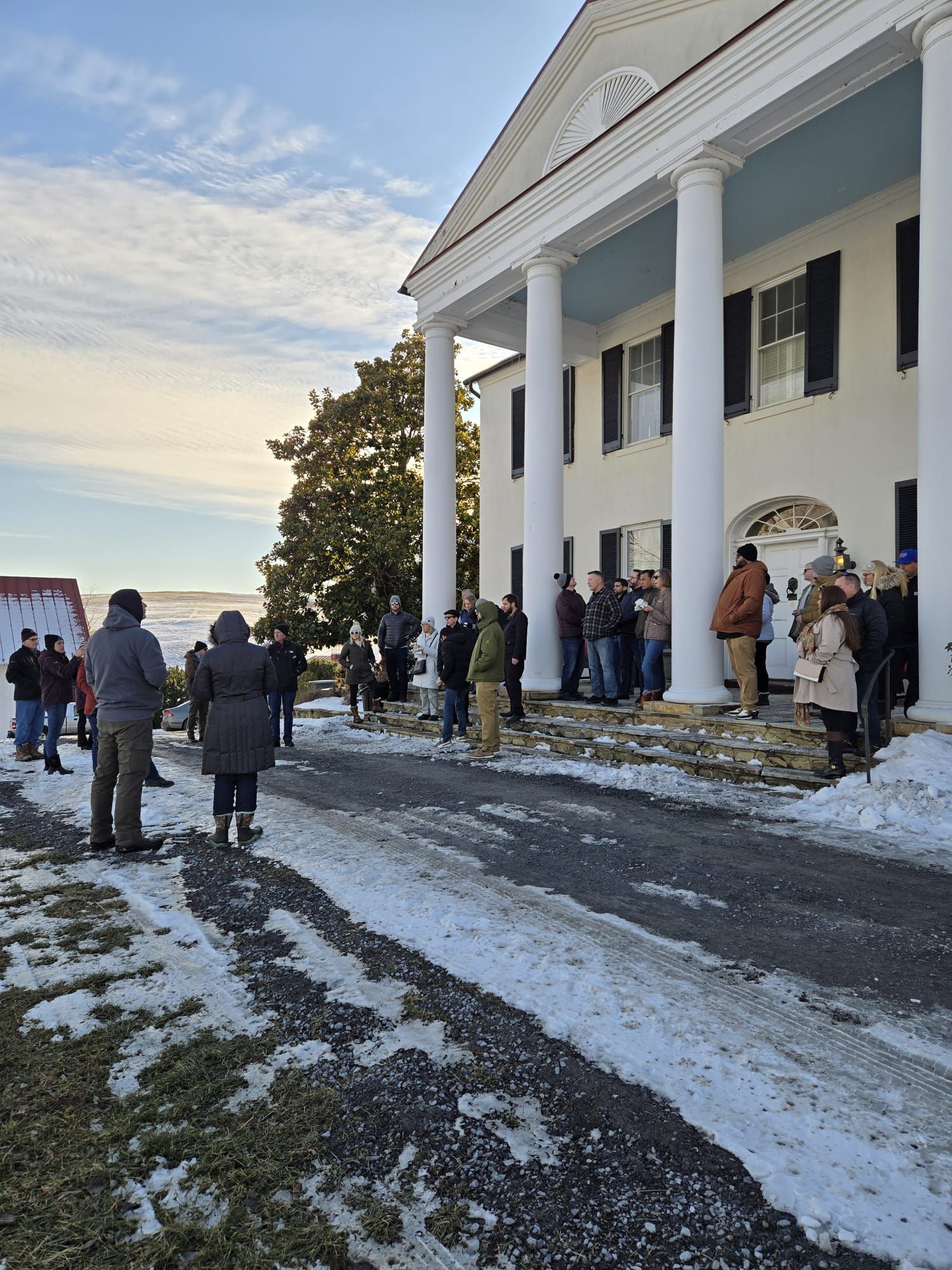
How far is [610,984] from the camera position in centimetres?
304

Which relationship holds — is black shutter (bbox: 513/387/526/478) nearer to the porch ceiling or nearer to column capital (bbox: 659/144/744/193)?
the porch ceiling

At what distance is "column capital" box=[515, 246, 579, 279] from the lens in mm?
11469

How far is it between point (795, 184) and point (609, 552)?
6.68 metres

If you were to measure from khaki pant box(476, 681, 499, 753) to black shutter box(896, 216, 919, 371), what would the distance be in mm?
7042

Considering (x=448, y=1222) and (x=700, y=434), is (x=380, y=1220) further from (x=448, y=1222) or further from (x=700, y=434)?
(x=700, y=434)

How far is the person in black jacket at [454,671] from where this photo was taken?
9.98m

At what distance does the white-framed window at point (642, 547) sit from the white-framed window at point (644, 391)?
1.63 meters

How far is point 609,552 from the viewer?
14.9 metres

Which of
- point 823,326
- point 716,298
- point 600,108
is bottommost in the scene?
point 716,298

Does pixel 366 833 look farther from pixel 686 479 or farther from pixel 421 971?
pixel 686 479

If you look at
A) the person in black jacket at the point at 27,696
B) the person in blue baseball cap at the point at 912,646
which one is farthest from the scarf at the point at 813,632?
the person in black jacket at the point at 27,696

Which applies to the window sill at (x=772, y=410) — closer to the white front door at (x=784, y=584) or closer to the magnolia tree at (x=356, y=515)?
the white front door at (x=784, y=584)

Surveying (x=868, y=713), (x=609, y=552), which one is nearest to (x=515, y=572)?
(x=609, y=552)

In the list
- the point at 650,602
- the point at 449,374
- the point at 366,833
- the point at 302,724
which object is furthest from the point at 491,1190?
the point at 449,374
